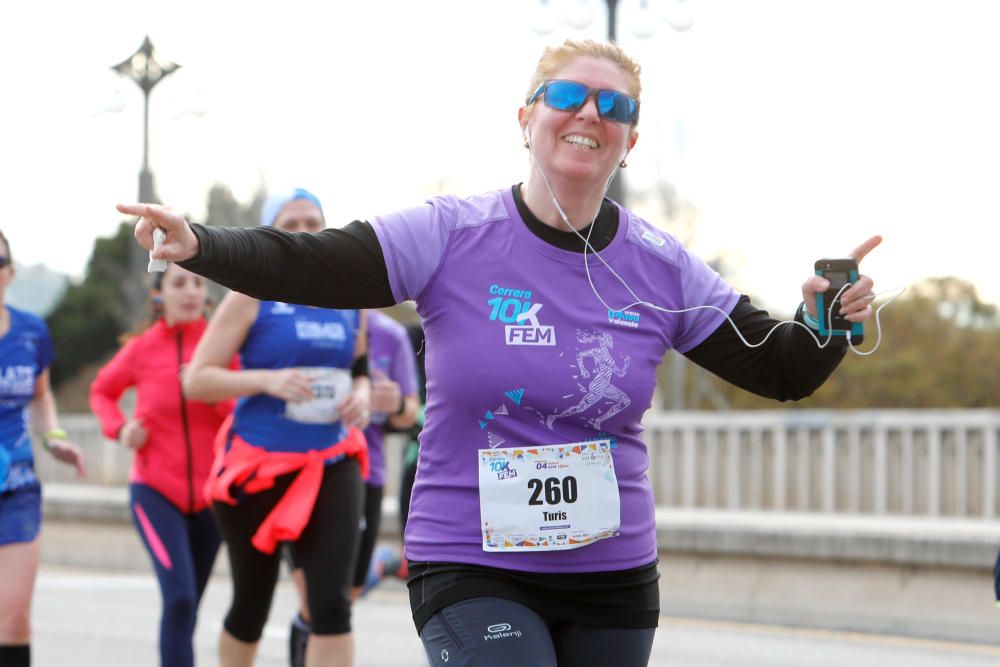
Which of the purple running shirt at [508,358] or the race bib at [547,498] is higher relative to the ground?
the purple running shirt at [508,358]

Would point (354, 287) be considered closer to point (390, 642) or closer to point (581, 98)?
point (581, 98)

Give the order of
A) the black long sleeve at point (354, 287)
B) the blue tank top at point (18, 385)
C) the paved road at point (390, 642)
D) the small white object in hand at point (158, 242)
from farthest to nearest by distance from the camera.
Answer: the paved road at point (390, 642)
the blue tank top at point (18, 385)
the black long sleeve at point (354, 287)
the small white object in hand at point (158, 242)

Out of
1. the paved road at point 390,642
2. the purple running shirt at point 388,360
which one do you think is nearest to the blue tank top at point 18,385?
the purple running shirt at point 388,360

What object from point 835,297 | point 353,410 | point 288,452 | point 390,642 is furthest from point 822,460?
point 835,297

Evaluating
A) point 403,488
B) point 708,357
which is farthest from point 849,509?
point 708,357

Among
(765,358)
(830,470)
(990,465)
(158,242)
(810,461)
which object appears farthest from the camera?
(810,461)

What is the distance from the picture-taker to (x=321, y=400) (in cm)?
604

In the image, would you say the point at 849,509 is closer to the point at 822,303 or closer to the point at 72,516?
the point at 72,516

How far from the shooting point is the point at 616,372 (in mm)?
3398

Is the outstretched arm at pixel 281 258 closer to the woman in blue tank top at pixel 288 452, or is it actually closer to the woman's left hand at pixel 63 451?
the woman in blue tank top at pixel 288 452

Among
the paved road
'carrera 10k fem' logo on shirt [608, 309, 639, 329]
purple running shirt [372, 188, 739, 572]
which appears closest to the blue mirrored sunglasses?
purple running shirt [372, 188, 739, 572]

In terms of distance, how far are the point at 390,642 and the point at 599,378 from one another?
6749mm

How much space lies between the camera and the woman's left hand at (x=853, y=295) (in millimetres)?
3494

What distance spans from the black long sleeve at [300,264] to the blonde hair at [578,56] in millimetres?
540
